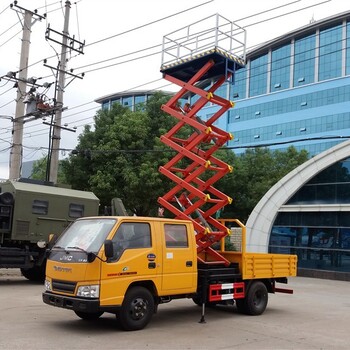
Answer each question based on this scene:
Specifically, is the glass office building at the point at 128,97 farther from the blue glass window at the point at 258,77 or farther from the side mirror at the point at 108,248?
the side mirror at the point at 108,248

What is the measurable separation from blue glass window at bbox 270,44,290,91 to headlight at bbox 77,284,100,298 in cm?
6289

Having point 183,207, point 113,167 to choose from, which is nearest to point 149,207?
point 113,167

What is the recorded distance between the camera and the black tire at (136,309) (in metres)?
8.63

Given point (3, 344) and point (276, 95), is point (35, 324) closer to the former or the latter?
point (3, 344)

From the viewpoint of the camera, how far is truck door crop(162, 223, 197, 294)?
943cm

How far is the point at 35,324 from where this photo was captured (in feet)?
30.5

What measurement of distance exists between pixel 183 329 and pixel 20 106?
16.0 metres

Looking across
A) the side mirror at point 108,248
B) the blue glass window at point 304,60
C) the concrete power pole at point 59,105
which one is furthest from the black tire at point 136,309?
the blue glass window at point 304,60

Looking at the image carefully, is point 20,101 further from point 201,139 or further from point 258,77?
point 258,77

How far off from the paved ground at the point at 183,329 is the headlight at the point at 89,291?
2.34 ft

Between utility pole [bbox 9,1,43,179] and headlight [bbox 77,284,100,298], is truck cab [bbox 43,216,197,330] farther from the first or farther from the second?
utility pole [bbox 9,1,43,179]

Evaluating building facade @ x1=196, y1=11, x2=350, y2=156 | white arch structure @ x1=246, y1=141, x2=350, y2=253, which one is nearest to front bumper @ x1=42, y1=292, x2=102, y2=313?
white arch structure @ x1=246, y1=141, x2=350, y2=253

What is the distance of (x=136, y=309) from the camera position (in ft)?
28.9

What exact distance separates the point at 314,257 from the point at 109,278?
16.9m
